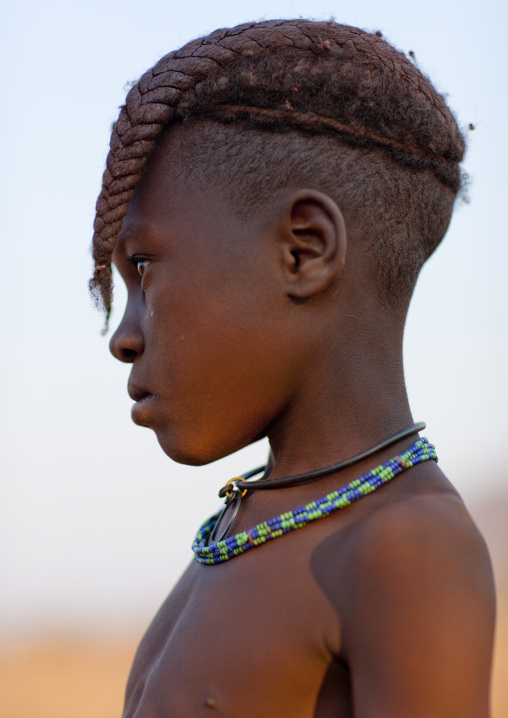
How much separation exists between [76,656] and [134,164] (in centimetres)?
1163

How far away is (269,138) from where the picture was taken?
7.08ft

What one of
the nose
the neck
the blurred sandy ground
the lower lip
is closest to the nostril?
the nose

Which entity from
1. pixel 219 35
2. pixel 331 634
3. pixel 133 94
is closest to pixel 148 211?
pixel 133 94

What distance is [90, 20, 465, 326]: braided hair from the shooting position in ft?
7.02

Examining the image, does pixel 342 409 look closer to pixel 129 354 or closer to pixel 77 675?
pixel 129 354

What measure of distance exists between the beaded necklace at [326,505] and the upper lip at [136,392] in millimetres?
427

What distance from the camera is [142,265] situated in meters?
2.27

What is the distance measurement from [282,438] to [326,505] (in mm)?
290

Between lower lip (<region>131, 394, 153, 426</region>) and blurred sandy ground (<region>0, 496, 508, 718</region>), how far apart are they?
6204 millimetres

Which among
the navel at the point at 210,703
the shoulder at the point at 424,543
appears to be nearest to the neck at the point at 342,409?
the shoulder at the point at 424,543

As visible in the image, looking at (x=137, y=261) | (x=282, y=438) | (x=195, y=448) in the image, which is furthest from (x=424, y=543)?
(x=137, y=261)

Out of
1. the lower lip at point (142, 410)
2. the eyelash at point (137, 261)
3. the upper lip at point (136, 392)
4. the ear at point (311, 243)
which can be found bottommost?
the lower lip at point (142, 410)

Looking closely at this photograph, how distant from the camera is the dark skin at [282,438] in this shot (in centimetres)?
168

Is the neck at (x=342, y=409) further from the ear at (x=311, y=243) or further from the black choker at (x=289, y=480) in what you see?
the ear at (x=311, y=243)
